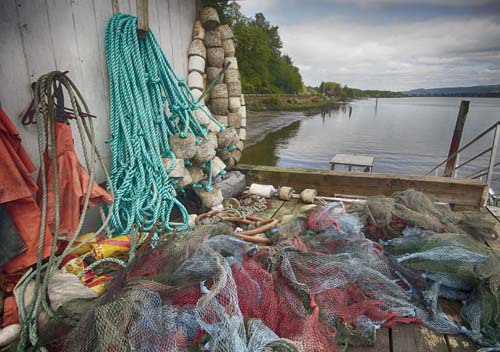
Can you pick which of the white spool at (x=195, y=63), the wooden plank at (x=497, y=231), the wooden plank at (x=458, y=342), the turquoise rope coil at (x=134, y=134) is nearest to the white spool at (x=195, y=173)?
the turquoise rope coil at (x=134, y=134)

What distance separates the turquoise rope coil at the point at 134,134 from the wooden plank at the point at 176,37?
3.15 ft

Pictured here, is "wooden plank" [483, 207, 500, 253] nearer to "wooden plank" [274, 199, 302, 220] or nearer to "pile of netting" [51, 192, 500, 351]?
"pile of netting" [51, 192, 500, 351]

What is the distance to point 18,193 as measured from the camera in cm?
183

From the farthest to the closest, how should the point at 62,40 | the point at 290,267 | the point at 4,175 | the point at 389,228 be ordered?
the point at 389,228, the point at 62,40, the point at 290,267, the point at 4,175

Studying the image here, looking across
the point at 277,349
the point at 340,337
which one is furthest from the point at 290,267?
the point at 277,349

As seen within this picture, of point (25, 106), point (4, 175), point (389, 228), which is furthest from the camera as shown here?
point (389, 228)

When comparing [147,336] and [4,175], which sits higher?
[4,175]

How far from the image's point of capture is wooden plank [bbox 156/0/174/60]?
3.86m

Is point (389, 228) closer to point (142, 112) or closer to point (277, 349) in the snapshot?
point (277, 349)

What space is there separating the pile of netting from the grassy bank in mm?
48902

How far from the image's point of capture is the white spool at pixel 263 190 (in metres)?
A: 4.39

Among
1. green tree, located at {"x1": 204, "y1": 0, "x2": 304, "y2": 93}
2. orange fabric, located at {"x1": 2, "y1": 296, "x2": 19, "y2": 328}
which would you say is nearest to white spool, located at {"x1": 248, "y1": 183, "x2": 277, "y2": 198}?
orange fabric, located at {"x1": 2, "y1": 296, "x2": 19, "y2": 328}

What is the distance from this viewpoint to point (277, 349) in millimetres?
1468

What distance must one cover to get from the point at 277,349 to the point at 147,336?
611 mm
